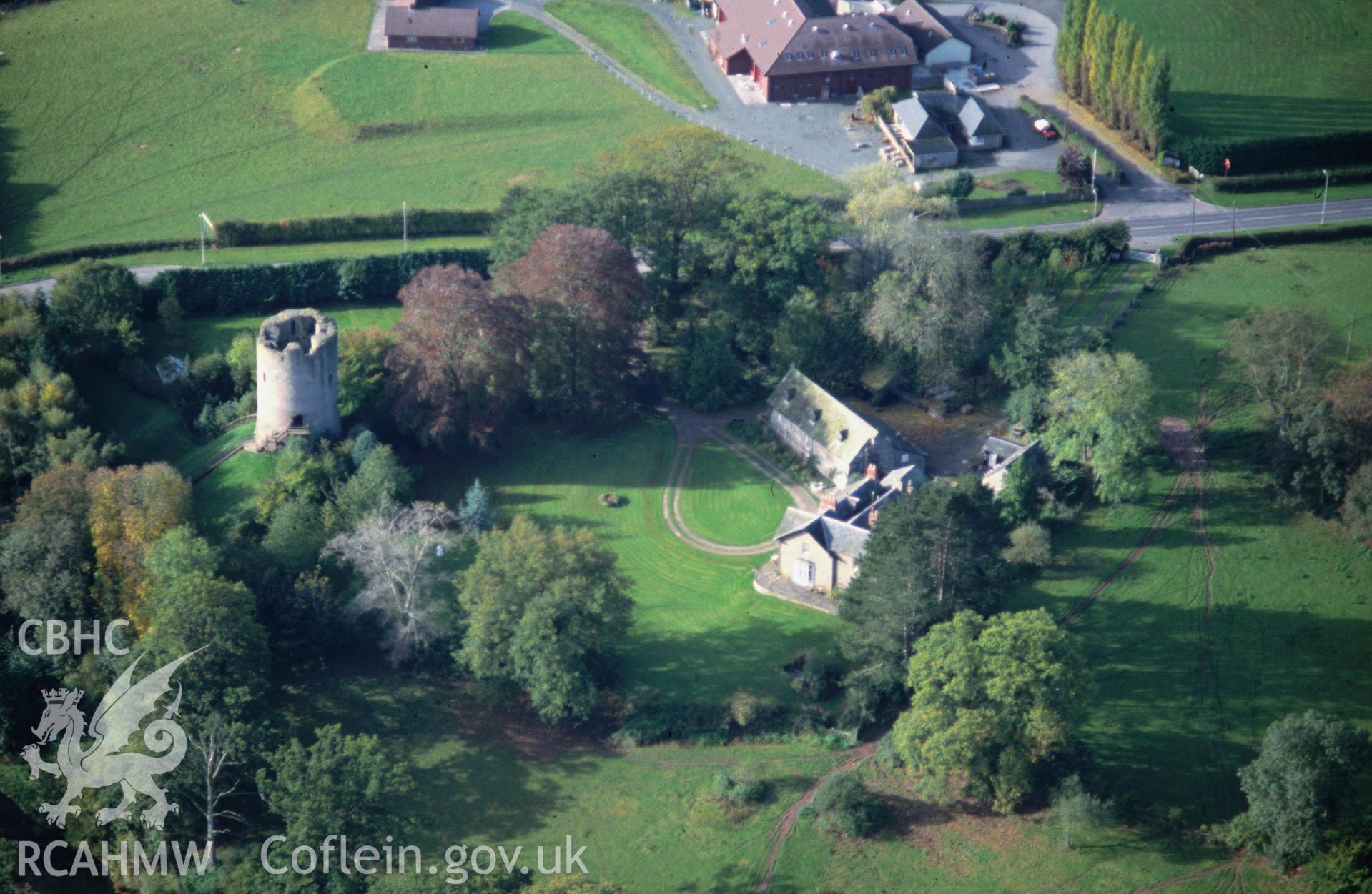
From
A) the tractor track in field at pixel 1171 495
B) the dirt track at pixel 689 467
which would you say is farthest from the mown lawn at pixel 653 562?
the tractor track in field at pixel 1171 495

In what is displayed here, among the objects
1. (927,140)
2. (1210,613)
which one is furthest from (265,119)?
(1210,613)

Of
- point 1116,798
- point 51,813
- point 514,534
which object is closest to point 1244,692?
point 1116,798

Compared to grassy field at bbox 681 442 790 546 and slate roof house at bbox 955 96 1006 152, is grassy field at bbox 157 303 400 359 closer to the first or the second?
grassy field at bbox 681 442 790 546

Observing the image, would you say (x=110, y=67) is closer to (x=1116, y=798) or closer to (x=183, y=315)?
(x=183, y=315)

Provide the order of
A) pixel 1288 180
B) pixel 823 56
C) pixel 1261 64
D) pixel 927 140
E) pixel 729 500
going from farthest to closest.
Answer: pixel 1261 64
pixel 823 56
pixel 927 140
pixel 1288 180
pixel 729 500

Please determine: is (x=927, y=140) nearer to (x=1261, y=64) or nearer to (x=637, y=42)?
(x=637, y=42)

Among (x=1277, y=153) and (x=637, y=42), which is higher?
(x=637, y=42)

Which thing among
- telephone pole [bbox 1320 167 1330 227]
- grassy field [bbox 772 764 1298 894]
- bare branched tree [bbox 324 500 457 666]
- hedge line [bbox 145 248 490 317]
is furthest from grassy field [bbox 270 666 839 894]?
telephone pole [bbox 1320 167 1330 227]
